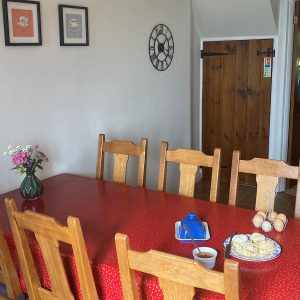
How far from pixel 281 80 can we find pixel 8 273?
3253 millimetres

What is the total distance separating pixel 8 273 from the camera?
5.46ft

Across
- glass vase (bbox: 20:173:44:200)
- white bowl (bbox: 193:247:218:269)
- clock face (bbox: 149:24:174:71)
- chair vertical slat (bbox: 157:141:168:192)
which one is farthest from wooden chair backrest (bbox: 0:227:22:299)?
clock face (bbox: 149:24:174:71)

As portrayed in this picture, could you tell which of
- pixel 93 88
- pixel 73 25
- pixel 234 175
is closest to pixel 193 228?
pixel 234 175

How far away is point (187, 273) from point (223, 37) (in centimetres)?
359

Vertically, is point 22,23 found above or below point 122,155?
above

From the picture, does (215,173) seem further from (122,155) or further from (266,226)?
(122,155)

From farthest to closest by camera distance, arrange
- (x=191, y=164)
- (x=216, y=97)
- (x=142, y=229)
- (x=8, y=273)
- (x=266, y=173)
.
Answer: (x=216, y=97) → (x=191, y=164) → (x=266, y=173) → (x=142, y=229) → (x=8, y=273)

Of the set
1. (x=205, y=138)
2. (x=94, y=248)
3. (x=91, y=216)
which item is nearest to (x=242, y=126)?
(x=205, y=138)

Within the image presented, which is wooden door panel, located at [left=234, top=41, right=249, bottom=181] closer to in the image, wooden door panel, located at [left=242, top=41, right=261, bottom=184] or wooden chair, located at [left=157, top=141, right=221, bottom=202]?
wooden door panel, located at [left=242, top=41, right=261, bottom=184]

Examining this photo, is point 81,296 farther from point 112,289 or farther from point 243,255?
point 243,255

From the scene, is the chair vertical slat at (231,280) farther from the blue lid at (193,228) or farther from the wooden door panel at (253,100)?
the wooden door panel at (253,100)

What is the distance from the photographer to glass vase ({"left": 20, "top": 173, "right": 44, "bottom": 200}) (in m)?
2.15

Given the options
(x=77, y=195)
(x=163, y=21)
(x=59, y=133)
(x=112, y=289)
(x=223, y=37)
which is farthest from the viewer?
(x=223, y=37)

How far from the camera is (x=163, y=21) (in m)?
3.52
